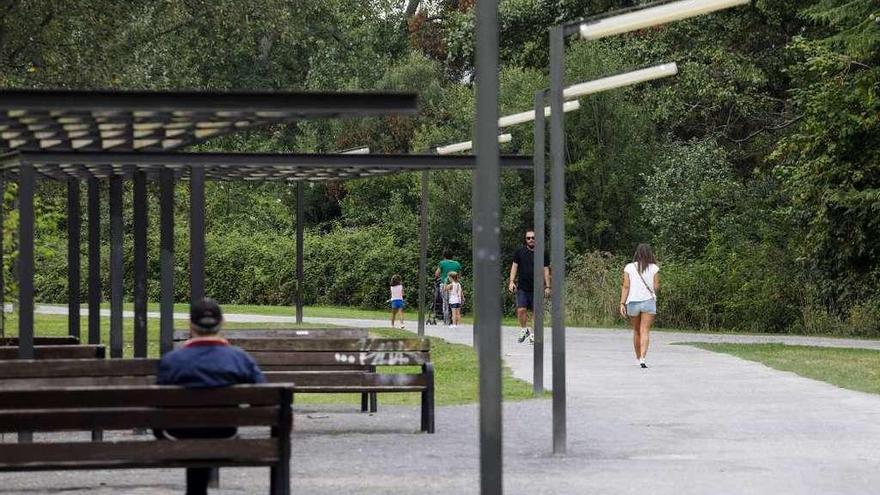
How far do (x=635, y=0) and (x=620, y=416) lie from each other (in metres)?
33.7

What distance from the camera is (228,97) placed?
11.2 meters

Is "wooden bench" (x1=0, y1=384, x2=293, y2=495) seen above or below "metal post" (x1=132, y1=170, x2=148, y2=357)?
below

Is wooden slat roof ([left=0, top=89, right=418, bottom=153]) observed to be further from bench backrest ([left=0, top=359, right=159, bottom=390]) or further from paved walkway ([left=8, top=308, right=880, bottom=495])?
paved walkway ([left=8, top=308, right=880, bottom=495])

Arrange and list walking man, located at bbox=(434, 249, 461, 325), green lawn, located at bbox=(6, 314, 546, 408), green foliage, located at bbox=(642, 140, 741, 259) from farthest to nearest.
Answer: green foliage, located at bbox=(642, 140, 741, 259), walking man, located at bbox=(434, 249, 461, 325), green lawn, located at bbox=(6, 314, 546, 408)

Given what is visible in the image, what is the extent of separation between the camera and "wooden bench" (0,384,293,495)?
9555 mm

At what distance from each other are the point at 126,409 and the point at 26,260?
431cm

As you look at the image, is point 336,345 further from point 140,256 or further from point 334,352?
point 140,256

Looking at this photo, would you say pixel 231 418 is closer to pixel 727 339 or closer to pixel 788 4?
pixel 727 339

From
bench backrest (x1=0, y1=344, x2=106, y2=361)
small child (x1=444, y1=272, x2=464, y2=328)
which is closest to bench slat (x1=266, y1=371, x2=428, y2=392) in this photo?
Result: bench backrest (x1=0, y1=344, x2=106, y2=361)

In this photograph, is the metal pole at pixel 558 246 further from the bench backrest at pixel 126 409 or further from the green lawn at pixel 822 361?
the green lawn at pixel 822 361

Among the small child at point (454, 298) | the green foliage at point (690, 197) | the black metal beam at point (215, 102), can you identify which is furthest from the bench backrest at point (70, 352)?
the green foliage at point (690, 197)

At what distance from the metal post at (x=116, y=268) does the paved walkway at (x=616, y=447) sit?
1746 mm

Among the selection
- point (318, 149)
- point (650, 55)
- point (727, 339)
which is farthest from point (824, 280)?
point (318, 149)

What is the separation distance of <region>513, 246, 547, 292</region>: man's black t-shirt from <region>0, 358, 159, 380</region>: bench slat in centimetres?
1552
